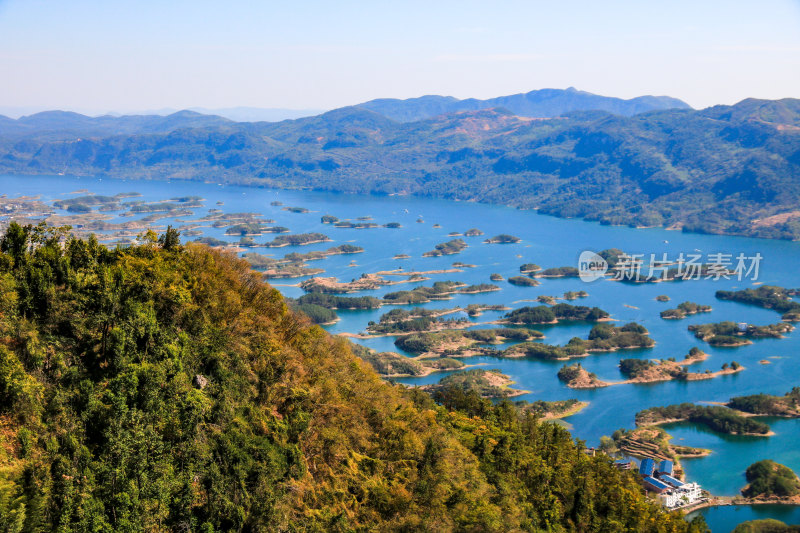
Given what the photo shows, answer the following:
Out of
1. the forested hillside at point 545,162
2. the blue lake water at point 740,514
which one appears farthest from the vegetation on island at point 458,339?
the forested hillside at point 545,162

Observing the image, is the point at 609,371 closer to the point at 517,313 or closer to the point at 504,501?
the point at 517,313

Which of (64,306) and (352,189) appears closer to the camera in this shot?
(64,306)

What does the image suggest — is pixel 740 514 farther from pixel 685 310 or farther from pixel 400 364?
pixel 685 310

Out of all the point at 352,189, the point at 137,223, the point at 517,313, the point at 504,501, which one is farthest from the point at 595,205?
the point at 504,501

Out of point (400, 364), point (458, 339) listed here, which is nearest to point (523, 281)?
point (458, 339)

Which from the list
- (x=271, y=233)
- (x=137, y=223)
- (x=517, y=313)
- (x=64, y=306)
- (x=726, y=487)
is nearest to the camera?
(x=64, y=306)

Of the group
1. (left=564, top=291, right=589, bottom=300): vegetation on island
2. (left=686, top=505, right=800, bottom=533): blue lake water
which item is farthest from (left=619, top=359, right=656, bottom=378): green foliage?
(left=564, top=291, right=589, bottom=300): vegetation on island

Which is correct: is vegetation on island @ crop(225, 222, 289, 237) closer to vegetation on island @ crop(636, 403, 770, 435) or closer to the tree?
vegetation on island @ crop(636, 403, 770, 435)
